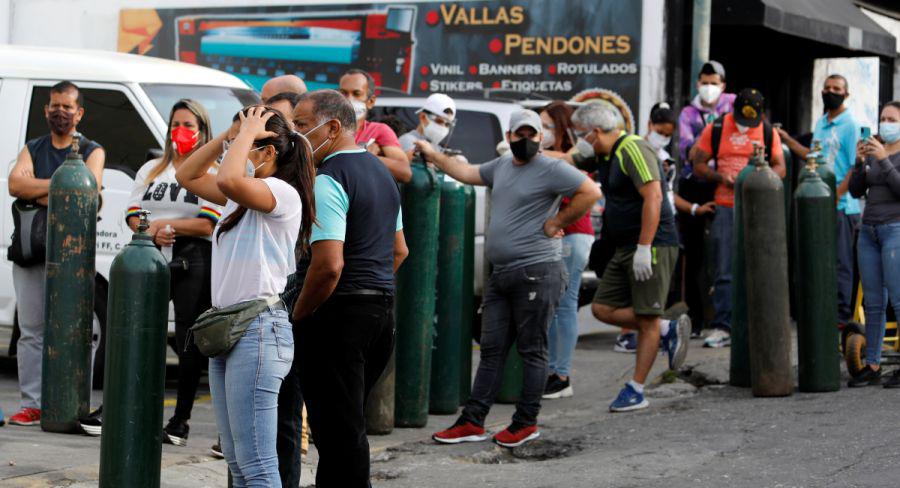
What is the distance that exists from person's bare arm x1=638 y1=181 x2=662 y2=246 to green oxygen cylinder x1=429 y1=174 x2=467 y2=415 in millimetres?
1034

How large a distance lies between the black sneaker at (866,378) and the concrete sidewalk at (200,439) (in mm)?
861

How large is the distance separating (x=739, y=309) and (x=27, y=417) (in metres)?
4.38

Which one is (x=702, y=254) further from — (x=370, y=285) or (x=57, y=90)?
(x=370, y=285)

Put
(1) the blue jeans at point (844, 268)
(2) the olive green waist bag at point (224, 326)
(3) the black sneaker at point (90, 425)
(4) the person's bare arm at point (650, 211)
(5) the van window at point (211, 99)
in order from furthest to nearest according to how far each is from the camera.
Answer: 1. (1) the blue jeans at point (844, 268)
2. (5) the van window at point (211, 99)
3. (4) the person's bare arm at point (650, 211)
4. (3) the black sneaker at point (90, 425)
5. (2) the olive green waist bag at point (224, 326)

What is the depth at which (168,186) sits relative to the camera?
747cm

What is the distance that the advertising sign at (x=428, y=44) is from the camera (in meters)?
15.1

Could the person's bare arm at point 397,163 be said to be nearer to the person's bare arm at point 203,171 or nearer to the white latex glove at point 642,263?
the white latex glove at point 642,263

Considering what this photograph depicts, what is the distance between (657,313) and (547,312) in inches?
45.5

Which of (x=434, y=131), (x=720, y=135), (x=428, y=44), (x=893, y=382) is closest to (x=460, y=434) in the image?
(x=434, y=131)

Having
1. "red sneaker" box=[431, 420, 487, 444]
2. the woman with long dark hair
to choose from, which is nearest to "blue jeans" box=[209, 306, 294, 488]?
the woman with long dark hair

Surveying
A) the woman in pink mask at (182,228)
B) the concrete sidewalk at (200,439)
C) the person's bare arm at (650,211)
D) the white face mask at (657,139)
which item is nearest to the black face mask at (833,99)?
the white face mask at (657,139)

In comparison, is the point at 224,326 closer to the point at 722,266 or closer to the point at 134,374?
the point at 134,374

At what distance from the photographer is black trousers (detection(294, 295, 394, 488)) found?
580cm

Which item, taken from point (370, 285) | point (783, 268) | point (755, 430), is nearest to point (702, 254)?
point (783, 268)
